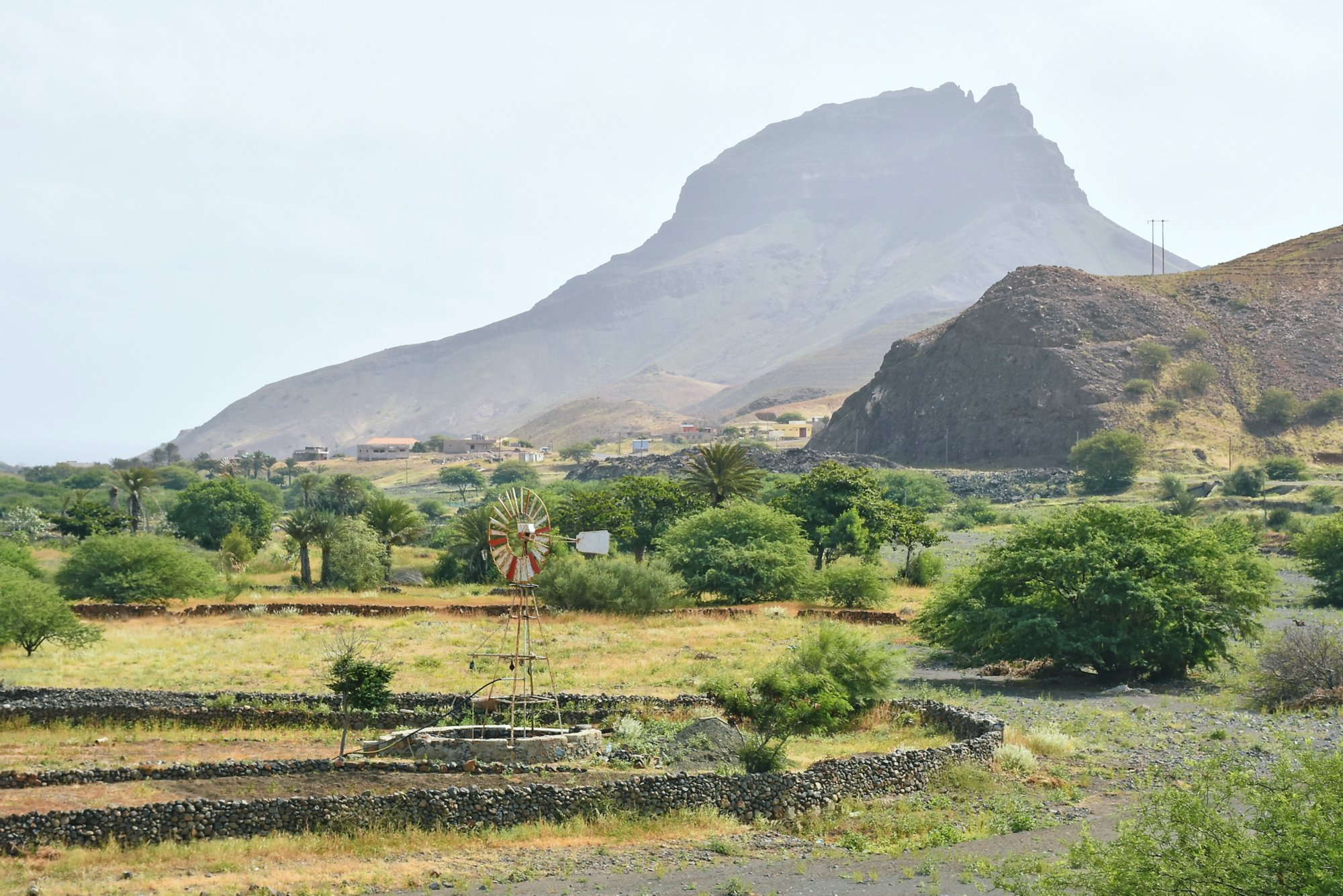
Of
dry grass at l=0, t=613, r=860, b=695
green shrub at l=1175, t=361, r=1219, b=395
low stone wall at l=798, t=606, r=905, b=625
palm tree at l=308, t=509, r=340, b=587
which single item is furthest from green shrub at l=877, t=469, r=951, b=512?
dry grass at l=0, t=613, r=860, b=695

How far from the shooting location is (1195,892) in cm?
1167

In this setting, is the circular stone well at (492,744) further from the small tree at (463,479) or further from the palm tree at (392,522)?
the small tree at (463,479)

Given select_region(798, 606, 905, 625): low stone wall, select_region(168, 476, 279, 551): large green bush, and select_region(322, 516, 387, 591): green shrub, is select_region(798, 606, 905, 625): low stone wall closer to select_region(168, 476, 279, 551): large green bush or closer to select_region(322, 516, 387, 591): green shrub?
select_region(322, 516, 387, 591): green shrub

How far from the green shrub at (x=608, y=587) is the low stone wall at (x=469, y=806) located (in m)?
31.9

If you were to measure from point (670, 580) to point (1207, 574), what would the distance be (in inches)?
974

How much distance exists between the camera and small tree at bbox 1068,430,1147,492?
116875 mm

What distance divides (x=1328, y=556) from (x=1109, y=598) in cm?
2695

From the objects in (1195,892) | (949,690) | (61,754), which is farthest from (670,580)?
(1195,892)

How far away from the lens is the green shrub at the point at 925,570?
2616 inches

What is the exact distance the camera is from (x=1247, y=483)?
104688 mm

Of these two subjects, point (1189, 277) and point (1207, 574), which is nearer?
point (1207, 574)

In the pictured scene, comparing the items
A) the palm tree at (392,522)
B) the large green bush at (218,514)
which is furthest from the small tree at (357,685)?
the large green bush at (218,514)

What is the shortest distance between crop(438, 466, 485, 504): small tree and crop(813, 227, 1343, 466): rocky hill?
53086mm

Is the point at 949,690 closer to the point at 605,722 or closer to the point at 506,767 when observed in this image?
the point at 605,722
